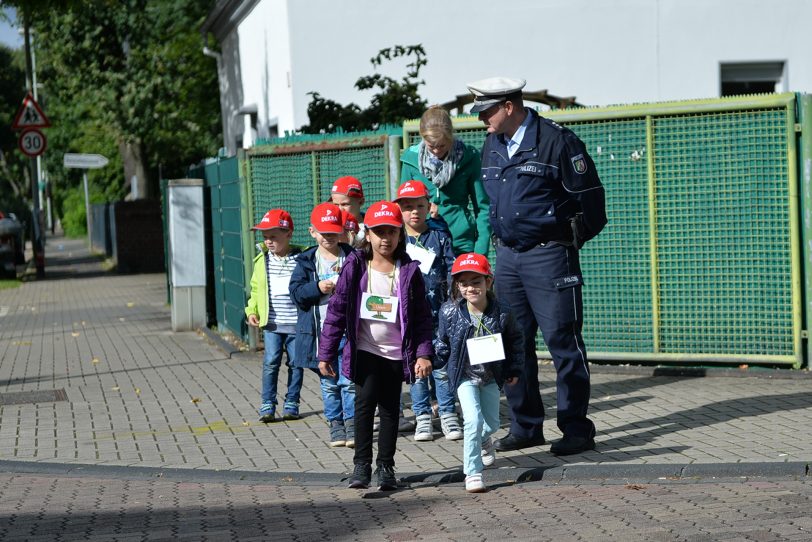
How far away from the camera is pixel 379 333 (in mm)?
6930

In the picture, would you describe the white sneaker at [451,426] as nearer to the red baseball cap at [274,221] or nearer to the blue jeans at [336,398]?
the blue jeans at [336,398]

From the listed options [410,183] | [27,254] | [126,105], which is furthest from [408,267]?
[27,254]

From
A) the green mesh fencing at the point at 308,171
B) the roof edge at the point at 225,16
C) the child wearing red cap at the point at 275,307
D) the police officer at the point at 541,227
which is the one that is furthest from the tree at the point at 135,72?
the police officer at the point at 541,227

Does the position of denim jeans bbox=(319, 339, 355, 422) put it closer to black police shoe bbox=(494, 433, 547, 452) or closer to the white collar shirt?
black police shoe bbox=(494, 433, 547, 452)

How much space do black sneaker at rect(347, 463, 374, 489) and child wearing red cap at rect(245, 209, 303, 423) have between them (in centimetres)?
194

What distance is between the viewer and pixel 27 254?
4606 cm

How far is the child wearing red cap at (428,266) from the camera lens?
8016 mm

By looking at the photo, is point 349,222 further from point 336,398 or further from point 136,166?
point 136,166

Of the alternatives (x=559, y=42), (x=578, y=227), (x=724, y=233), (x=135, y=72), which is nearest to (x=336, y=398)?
(x=578, y=227)

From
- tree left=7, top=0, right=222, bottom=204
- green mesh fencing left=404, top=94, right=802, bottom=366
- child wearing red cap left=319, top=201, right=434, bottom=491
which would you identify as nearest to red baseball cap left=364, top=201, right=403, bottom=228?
child wearing red cap left=319, top=201, right=434, bottom=491

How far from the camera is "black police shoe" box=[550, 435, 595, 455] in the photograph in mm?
7590

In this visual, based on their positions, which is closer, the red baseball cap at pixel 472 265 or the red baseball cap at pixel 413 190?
the red baseball cap at pixel 472 265

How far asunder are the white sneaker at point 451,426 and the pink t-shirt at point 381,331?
1.47m

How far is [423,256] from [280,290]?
1353mm
